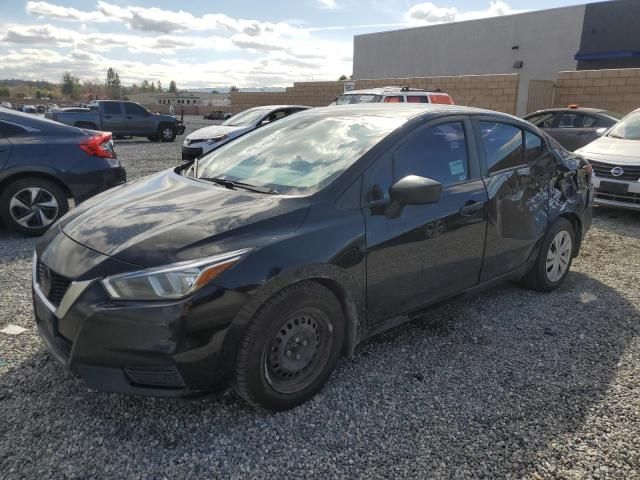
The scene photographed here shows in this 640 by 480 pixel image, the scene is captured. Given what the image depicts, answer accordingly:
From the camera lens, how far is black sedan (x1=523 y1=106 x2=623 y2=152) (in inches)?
421

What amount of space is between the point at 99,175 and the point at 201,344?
170 inches

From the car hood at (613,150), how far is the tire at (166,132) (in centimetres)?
1702

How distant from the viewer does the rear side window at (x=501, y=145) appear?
143 inches

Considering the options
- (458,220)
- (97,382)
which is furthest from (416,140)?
(97,382)

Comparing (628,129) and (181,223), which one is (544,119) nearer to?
(628,129)

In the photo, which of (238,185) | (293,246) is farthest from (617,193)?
(293,246)

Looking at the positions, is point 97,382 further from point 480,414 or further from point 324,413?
point 480,414

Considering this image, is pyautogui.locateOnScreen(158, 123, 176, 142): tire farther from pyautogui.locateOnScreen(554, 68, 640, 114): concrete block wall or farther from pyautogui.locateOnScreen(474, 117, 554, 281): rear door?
pyautogui.locateOnScreen(474, 117, 554, 281): rear door

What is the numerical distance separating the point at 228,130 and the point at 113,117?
989cm

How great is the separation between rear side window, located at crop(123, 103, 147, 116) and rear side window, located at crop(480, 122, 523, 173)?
19.0m

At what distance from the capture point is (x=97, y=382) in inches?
91.0

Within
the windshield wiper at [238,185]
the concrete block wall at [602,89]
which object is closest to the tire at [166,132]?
the concrete block wall at [602,89]

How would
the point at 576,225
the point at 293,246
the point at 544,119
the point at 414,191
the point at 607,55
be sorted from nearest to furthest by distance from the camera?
the point at 293,246
the point at 414,191
the point at 576,225
the point at 544,119
the point at 607,55

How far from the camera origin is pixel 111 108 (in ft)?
64.2
